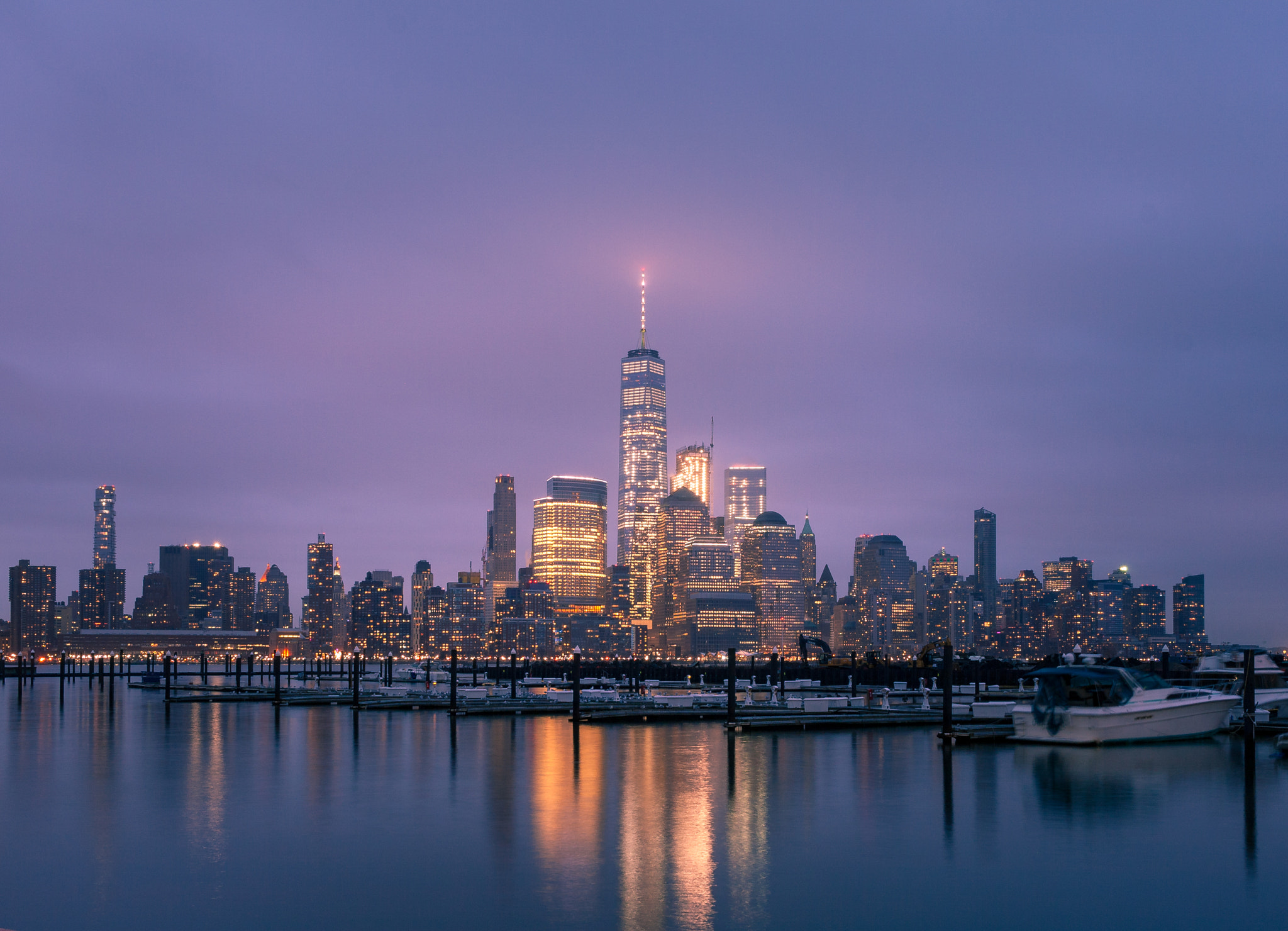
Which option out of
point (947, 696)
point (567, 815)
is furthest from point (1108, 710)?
point (567, 815)

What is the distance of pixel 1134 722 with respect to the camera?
43688mm

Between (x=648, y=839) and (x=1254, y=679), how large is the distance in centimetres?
4576

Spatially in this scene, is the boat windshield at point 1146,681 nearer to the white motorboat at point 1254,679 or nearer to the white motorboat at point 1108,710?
the white motorboat at point 1108,710

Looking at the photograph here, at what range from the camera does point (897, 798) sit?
31.4m

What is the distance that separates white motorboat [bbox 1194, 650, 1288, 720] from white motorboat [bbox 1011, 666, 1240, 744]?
12.5 ft

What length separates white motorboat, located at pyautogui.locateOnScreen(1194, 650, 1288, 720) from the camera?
52719 millimetres

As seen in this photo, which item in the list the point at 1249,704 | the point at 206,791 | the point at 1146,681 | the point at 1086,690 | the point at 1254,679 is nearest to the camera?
the point at 206,791

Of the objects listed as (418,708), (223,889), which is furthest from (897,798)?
(418,708)

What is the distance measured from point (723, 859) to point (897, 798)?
1036 centimetres

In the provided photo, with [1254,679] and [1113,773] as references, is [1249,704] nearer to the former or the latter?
[1113,773]

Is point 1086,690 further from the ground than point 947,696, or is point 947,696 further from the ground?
point 1086,690

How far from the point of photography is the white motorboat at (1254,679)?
2076 inches

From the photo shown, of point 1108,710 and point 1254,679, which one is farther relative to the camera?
point 1254,679

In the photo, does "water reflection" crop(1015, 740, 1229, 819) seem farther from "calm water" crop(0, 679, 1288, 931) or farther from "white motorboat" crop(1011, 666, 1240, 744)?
"white motorboat" crop(1011, 666, 1240, 744)
